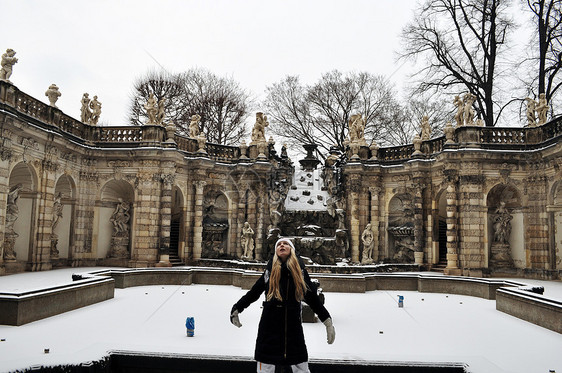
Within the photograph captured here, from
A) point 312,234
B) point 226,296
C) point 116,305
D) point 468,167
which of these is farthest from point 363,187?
point 116,305

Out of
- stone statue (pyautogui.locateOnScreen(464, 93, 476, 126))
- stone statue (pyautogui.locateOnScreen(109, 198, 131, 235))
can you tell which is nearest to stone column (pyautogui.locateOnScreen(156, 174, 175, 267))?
stone statue (pyautogui.locateOnScreen(109, 198, 131, 235))

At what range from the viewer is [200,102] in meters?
31.9

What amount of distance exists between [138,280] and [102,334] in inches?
296

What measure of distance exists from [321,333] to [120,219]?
44.6ft

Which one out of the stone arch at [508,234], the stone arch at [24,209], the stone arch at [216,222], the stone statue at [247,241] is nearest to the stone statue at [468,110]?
the stone arch at [508,234]

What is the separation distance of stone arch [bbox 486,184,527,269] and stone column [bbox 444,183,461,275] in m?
1.81

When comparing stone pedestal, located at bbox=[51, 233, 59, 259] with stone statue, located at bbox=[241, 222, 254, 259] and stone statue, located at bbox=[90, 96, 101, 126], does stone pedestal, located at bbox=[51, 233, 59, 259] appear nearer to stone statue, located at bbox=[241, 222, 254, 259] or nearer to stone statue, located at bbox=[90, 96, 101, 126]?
stone statue, located at bbox=[90, 96, 101, 126]

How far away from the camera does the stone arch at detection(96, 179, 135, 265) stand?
19.2 meters

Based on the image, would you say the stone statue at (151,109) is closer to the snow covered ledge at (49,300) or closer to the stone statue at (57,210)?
the stone statue at (57,210)

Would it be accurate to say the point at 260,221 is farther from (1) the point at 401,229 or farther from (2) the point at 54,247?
(2) the point at 54,247

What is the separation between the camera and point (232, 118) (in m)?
32.9

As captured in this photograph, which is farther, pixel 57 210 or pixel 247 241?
pixel 247 241

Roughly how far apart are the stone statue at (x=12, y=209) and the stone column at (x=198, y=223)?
7.33 meters

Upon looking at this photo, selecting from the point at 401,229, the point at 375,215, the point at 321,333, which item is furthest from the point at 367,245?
the point at 321,333
